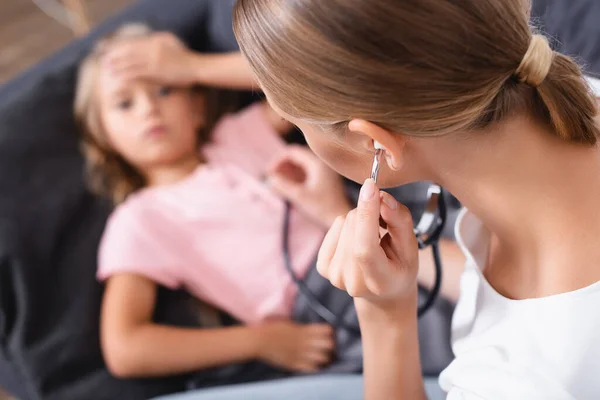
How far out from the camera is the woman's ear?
0.56 meters

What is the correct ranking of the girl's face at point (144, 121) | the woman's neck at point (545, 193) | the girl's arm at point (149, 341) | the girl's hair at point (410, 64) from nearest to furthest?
1. the girl's hair at point (410, 64)
2. the woman's neck at point (545, 193)
3. the girl's arm at point (149, 341)
4. the girl's face at point (144, 121)

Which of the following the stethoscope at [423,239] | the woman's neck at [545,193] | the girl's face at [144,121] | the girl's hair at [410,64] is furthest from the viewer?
the girl's face at [144,121]

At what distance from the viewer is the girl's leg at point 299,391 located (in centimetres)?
99

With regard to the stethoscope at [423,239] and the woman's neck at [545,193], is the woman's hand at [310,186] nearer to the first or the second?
the stethoscope at [423,239]

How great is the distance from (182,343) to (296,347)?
0.71 ft

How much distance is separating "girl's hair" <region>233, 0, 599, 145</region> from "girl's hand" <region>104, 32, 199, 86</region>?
0.77 m

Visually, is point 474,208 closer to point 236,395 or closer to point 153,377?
point 236,395

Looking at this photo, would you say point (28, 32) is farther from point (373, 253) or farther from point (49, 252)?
point (373, 253)

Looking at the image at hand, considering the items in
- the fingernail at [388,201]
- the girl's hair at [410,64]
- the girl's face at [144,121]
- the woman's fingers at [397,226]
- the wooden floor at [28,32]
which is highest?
the girl's hair at [410,64]

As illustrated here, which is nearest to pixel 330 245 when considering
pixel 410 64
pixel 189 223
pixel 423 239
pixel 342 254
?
pixel 342 254

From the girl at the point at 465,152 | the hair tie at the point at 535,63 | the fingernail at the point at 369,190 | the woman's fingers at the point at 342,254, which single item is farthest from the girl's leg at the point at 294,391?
the hair tie at the point at 535,63

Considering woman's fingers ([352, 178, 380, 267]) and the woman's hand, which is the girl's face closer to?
the woman's hand

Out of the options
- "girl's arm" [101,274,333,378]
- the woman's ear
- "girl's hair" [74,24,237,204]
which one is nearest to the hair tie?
the woman's ear

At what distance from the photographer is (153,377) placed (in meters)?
1.14
